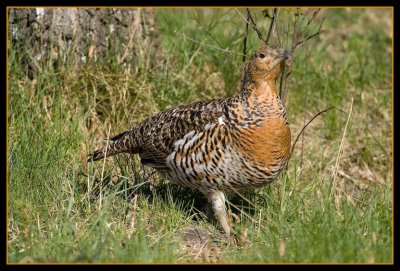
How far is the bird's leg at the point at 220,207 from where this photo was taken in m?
5.10

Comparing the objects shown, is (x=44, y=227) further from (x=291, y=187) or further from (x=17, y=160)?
(x=291, y=187)

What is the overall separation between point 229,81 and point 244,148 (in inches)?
94.5

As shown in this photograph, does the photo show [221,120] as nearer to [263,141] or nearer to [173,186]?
[263,141]

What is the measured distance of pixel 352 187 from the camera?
684 cm

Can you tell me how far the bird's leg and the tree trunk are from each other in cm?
200

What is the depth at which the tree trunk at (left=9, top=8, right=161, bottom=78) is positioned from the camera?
650cm

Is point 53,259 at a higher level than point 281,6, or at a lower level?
lower

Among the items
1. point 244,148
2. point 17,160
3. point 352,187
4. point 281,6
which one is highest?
point 281,6

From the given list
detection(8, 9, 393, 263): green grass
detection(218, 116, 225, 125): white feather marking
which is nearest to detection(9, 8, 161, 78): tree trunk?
detection(8, 9, 393, 263): green grass

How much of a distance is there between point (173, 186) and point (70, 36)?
5.79 feet

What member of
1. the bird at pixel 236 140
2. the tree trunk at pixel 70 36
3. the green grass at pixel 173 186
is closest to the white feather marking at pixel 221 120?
the bird at pixel 236 140

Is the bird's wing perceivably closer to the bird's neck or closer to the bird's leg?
the bird's neck

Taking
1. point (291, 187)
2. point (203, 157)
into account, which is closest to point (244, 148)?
point (203, 157)

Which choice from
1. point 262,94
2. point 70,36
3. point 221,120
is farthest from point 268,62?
point 70,36
